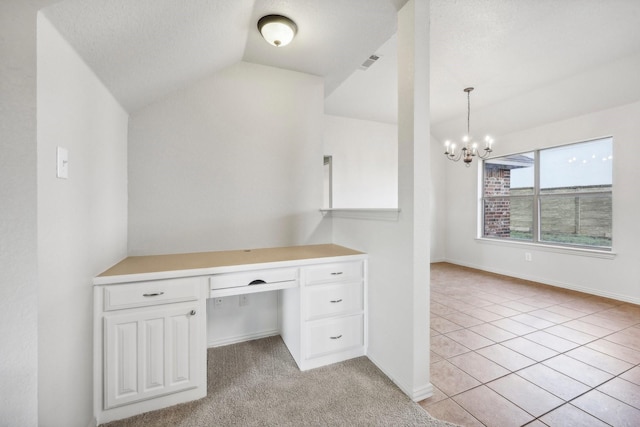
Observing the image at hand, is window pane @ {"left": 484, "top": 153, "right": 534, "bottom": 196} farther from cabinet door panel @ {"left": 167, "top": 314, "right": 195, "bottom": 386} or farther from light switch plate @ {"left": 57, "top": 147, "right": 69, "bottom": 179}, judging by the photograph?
light switch plate @ {"left": 57, "top": 147, "right": 69, "bottom": 179}

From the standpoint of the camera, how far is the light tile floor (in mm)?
1517

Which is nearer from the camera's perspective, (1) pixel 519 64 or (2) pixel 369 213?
(2) pixel 369 213

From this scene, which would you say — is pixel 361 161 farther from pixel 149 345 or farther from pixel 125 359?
pixel 125 359

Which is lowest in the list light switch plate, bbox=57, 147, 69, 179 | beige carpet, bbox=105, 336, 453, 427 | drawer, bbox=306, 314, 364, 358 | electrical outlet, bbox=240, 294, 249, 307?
beige carpet, bbox=105, 336, 453, 427

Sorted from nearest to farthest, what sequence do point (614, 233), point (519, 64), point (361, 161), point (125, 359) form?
point (125, 359) → point (519, 64) → point (614, 233) → point (361, 161)

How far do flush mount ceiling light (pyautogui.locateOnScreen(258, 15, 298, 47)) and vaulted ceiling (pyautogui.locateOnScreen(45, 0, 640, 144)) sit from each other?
5 centimetres

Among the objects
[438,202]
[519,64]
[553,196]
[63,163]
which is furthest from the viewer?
[438,202]

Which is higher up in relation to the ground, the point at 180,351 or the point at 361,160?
the point at 361,160

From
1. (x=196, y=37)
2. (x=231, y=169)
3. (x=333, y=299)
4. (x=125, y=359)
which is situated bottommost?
(x=125, y=359)

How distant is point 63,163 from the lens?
1.12 metres

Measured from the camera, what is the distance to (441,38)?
102 inches

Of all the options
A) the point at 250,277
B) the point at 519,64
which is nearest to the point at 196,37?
the point at 250,277

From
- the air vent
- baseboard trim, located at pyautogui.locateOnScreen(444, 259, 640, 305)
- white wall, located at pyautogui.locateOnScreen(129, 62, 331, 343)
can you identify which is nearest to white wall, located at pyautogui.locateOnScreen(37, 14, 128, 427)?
white wall, located at pyautogui.locateOnScreen(129, 62, 331, 343)

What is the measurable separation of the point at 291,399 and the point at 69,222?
5.01ft
